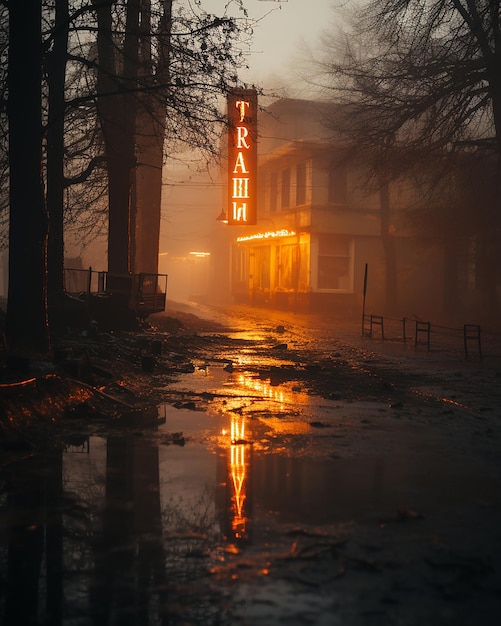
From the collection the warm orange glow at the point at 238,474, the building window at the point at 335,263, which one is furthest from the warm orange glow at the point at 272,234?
the warm orange glow at the point at 238,474

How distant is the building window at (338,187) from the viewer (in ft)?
137

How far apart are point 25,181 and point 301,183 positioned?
3267 centimetres

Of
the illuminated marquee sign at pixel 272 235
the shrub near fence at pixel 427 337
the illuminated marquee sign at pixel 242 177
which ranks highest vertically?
the illuminated marquee sign at pixel 242 177

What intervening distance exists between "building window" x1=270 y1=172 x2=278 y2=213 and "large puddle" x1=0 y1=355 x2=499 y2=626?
127 ft

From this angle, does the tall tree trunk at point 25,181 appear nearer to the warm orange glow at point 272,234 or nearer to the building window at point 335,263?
the building window at point 335,263

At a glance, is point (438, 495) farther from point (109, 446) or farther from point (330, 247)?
point (330, 247)

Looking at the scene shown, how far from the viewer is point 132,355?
47.6 ft

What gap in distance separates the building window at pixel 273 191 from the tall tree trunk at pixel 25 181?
35.6m

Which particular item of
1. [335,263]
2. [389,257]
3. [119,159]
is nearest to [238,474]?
[119,159]

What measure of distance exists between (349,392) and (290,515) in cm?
648

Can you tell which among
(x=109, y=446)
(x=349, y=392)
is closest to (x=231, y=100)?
(x=349, y=392)

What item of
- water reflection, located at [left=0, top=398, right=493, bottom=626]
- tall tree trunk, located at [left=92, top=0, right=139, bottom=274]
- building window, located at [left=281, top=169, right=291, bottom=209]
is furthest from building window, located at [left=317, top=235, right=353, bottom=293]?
water reflection, located at [left=0, top=398, right=493, bottom=626]

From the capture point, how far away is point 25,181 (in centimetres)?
1126

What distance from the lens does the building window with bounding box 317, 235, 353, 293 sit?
4169cm
